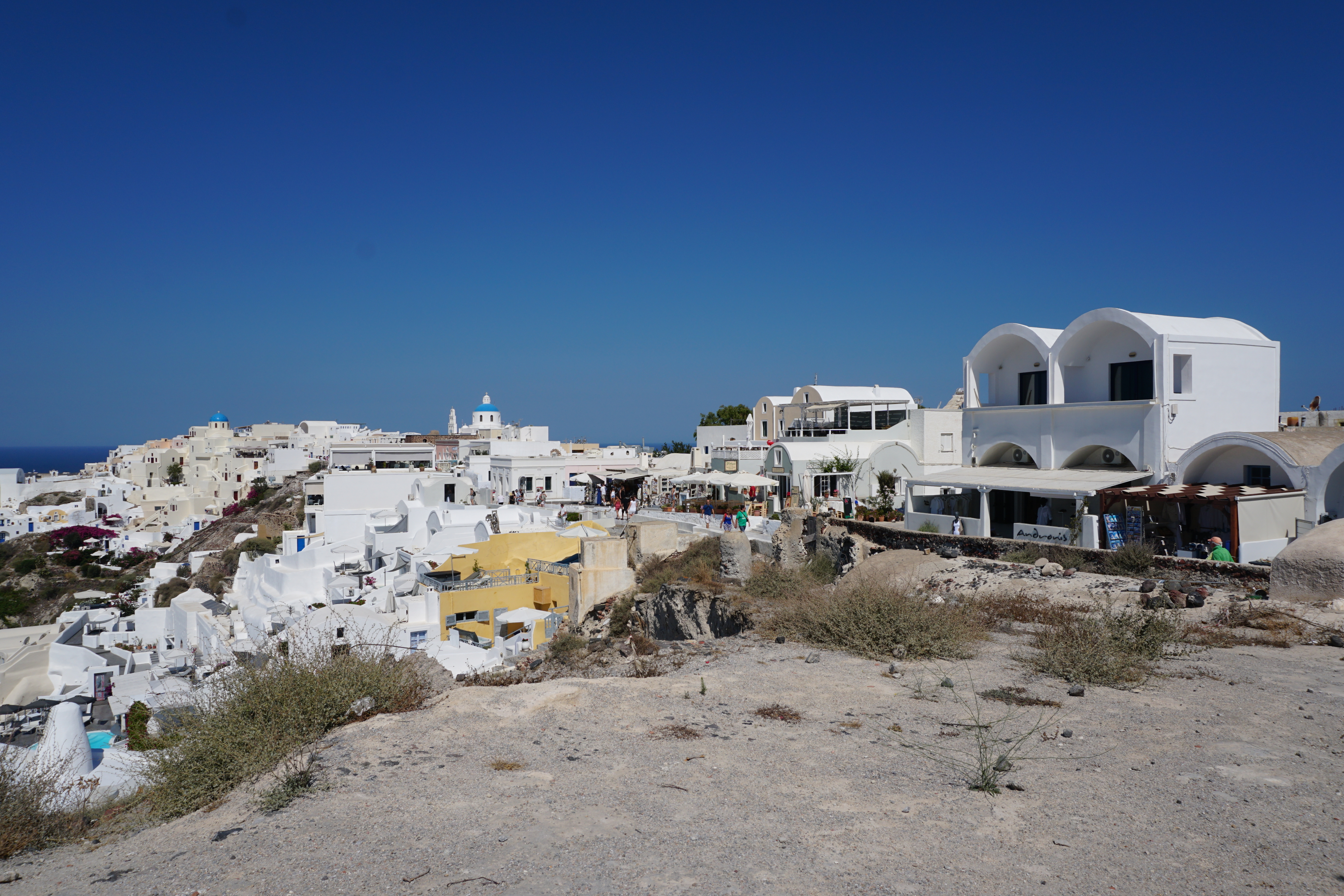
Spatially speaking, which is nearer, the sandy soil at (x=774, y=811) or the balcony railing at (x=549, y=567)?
the sandy soil at (x=774, y=811)

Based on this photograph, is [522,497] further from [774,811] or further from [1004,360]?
[774,811]

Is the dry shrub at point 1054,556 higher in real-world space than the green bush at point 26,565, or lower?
higher

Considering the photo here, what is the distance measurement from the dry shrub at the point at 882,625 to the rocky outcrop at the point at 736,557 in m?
6.37

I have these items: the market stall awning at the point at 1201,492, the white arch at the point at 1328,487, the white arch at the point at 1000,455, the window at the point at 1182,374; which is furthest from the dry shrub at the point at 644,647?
the white arch at the point at 1000,455

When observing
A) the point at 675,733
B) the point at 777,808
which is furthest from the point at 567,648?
the point at 777,808

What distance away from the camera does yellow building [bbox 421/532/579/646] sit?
22078 millimetres

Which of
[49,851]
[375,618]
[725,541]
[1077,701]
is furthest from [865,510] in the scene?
[49,851]

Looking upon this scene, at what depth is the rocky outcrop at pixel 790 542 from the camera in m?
18.8

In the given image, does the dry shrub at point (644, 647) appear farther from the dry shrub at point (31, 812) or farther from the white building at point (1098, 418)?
the white building at point (1098, 418)

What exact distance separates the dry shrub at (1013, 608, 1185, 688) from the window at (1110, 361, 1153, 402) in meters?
11.4

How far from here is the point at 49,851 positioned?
4762 millimetres

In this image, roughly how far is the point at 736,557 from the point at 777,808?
12.0 meters

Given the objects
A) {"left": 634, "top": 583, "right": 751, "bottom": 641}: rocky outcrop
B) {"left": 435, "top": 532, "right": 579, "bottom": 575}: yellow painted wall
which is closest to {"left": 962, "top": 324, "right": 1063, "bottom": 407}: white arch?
{"left": 634, "top": 583, "right": 751, "bottom": 641}: rocky outcrop

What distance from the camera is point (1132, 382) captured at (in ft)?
61.3
